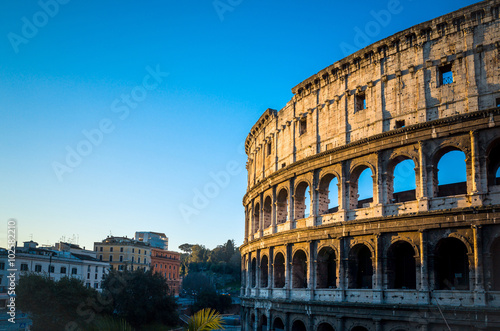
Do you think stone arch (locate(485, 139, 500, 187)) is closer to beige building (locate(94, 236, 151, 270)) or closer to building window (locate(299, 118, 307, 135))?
building window (locate(299, 118, 307, 135))

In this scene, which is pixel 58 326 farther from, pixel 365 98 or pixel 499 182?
pixel 499 182

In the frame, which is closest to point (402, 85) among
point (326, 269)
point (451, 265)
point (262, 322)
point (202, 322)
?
point (451, 265)

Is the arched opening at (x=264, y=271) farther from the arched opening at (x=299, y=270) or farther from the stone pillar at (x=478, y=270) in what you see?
the stone pillar at (x=478, y=270)

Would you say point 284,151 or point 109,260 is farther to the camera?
point 109,260

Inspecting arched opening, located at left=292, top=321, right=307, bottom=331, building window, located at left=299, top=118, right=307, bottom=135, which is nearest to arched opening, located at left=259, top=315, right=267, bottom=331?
arched opening, located at left=292, top=321, right=307, bottom=331

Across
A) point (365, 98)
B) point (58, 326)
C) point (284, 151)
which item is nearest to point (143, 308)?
point (58, 326)

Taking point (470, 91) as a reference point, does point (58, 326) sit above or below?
below

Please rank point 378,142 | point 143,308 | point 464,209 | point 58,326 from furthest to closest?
point 143,308, point 58,326, point 378,142, point 464,209
